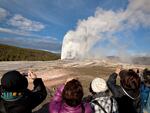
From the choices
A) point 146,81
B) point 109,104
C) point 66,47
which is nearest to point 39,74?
point 146,81

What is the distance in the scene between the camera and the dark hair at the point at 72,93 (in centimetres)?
390

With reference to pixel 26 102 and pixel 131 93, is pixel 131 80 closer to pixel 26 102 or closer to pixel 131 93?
pixel 131 93

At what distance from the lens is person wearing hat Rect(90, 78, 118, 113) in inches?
174

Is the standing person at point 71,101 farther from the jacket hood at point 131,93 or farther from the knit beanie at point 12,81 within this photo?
the jacket hood at point 131,93

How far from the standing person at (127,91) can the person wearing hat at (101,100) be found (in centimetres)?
44

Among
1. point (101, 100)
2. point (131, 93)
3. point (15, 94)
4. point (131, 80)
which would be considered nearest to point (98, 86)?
point (101, 100)

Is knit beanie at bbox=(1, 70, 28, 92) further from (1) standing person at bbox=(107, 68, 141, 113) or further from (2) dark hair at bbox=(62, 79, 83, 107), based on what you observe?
(1) standing person at bbox=(107, 68, 141, 113)

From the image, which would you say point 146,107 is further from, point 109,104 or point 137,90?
point 109,104

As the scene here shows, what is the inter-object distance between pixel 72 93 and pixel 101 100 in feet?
2.33

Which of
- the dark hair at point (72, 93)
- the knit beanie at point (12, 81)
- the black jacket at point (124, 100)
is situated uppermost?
the knit beanie at point (12, 81)

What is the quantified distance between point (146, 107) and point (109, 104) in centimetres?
132

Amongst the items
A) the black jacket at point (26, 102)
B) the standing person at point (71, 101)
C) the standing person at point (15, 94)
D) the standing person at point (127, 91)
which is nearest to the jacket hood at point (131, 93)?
the standing person at point (127, 91)

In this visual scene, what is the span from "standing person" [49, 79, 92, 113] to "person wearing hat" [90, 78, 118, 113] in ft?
0.99

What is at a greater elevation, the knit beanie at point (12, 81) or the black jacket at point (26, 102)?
the knit beanie at point (12, 81)
